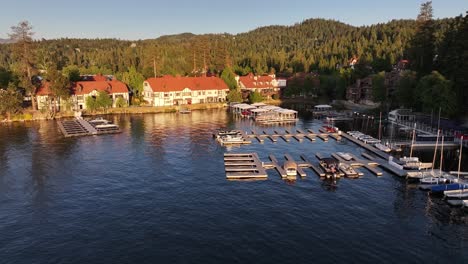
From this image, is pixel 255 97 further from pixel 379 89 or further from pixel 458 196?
pixel 458 196

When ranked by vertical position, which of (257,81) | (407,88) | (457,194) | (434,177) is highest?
(257,81)

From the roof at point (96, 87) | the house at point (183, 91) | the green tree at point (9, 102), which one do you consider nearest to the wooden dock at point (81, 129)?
the green tree at point (9, 102)

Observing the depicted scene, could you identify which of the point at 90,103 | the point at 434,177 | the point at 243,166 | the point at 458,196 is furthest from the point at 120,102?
the point at 458,196

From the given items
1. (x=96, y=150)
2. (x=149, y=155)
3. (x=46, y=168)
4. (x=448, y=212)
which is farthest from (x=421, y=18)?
(x=46, y=168)

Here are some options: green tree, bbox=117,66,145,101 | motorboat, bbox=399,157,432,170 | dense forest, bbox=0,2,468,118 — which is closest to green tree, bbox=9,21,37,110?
dense forest, bbox=0,2,468,118

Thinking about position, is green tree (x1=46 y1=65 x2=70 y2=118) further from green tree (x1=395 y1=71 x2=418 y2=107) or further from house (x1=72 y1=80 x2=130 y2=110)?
green tree (x1=395 y1=71 x2=418 y2=107)
